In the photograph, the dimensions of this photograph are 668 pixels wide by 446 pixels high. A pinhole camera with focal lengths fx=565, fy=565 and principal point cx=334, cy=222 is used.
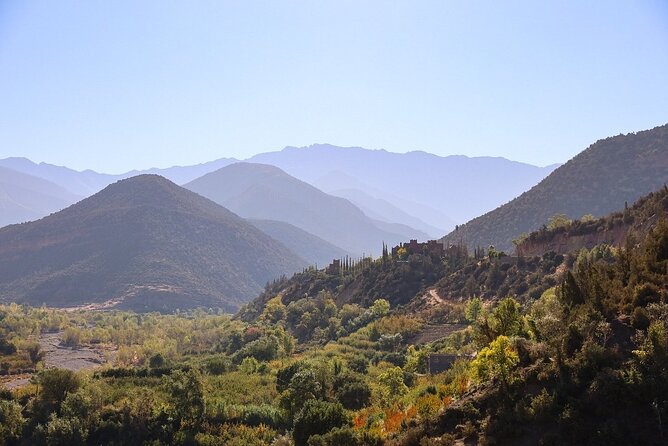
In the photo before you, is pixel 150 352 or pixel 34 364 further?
pixel 150 352

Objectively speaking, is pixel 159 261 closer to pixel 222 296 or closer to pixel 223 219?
pixel 222 296

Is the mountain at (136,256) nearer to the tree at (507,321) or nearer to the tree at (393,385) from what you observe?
the tree at (393,385)

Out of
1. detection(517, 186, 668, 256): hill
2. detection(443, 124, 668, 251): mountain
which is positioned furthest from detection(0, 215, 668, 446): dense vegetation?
detection(443, 124, 668, 251): mountain

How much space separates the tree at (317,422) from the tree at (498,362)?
6357 mm

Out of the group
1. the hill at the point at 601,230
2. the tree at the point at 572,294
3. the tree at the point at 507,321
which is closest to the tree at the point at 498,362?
the tree at the point at 572,294

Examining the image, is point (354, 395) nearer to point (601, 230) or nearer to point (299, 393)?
point (299, 393)

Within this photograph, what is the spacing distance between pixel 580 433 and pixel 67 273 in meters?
136

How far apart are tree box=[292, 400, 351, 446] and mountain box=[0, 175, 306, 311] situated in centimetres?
10657

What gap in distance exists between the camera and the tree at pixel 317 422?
22344 millimetres

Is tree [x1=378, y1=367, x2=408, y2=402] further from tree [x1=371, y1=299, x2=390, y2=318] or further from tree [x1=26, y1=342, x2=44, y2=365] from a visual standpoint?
tree [x1=26, y1=342, x2=44, y2=365]

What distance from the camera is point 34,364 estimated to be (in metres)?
58.3

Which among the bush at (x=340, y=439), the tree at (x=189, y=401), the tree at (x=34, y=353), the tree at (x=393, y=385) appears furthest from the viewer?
the tree at (x=34, y=353)

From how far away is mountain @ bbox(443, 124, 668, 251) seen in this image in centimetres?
9606

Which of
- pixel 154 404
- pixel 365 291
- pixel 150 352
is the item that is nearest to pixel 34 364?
pixel 150 352
